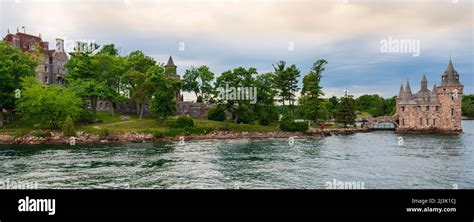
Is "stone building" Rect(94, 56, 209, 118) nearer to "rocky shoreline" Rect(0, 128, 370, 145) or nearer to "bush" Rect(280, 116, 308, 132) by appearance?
"rocky shoreline" Rect(0, 128, 370, 145)

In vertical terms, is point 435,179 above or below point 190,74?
below

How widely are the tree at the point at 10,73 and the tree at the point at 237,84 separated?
981 inches

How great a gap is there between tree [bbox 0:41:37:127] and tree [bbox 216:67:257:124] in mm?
24919

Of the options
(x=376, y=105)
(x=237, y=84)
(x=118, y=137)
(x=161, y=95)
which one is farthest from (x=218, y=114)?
(x=376, y=105)

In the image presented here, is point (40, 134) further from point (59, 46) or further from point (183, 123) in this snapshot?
point (59, 46)

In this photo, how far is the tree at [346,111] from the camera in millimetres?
64887

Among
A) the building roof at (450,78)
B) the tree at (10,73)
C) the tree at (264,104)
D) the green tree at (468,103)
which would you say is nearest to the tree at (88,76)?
the tree at (10,73)

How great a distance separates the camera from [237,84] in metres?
51.3

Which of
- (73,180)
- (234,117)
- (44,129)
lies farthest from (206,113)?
(73,180)

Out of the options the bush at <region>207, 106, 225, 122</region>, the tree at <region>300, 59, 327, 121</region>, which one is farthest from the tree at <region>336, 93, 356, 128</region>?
the bush at <region>207, 106, 225, 122</region>
